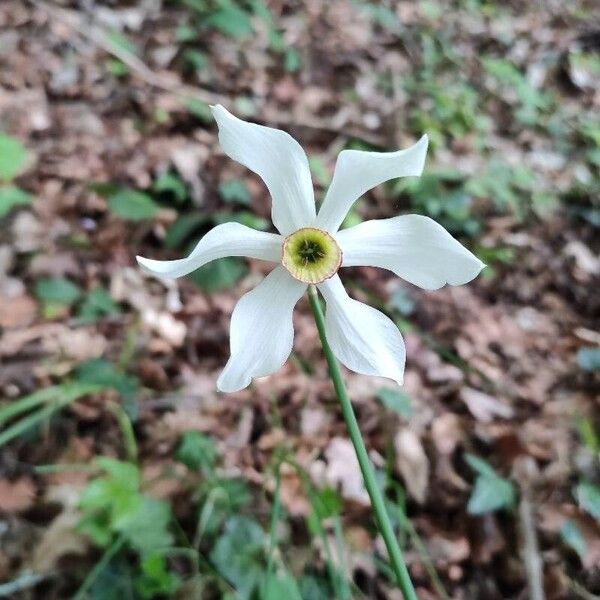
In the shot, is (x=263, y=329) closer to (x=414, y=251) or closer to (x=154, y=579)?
(x=414, y=251)

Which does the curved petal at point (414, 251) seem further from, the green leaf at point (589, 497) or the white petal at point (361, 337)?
the green leaf at point (589, 497)

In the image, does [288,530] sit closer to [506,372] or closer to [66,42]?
[506,372]

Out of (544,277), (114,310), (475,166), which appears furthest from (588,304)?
(114,310)

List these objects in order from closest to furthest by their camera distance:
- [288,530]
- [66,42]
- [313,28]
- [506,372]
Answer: [288,530] < [506,372] < [66,42] < [313,28]

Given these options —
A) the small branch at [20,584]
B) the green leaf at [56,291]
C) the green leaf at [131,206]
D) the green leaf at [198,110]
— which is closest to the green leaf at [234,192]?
the green leaf at [131,206]

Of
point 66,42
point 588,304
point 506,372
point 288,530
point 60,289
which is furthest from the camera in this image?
point 66,42

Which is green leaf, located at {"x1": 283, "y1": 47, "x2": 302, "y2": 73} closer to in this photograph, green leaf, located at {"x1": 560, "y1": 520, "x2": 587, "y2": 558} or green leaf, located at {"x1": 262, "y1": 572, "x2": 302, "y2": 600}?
green leaf, located at {"x1": 560, "y1": 520, "x2": 587, "y2": 558}

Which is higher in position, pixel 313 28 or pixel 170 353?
pixel 313 28
